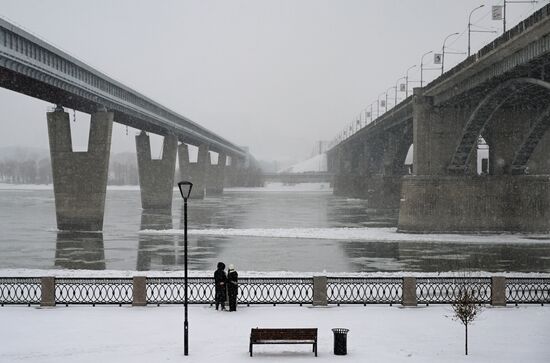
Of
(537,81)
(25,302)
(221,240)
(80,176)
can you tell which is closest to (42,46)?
(80,176)

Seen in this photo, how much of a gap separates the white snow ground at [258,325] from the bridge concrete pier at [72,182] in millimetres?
29903

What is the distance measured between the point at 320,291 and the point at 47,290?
782cm

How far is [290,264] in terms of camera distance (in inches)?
1138

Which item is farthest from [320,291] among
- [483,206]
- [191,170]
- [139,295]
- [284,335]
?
[191,170]

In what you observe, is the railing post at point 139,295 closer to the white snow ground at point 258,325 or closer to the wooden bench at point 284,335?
the white snow ground at point 258,325

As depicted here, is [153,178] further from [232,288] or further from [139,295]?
[232,288]

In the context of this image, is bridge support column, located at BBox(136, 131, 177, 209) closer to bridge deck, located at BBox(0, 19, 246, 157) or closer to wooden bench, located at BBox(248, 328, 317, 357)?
bridge deck, located at BBox(0, 19, 246, 157)

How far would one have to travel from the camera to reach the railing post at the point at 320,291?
1781 cm

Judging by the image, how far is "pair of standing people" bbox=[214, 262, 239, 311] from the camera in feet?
56.5

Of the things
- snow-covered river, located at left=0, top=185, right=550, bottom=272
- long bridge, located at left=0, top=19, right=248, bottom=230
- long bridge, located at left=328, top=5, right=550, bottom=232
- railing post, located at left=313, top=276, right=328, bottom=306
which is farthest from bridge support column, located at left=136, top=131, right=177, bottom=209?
railing post, located at left=313, top=276, right=328, bottom=306

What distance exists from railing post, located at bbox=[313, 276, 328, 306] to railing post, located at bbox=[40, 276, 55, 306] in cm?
749

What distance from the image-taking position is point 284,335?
13.0 m

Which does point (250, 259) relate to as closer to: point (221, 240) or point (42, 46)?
point (221, 240)

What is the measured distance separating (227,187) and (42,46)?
137245mm
